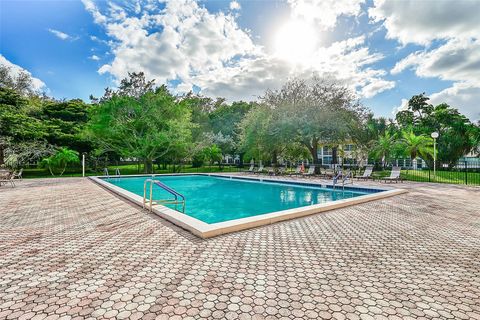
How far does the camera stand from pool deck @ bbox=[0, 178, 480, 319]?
7.37ft

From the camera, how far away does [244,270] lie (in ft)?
9.91

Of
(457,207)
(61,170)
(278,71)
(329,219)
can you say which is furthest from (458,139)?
(61,170)

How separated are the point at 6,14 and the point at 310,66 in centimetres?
2068

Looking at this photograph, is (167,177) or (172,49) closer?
(172,49)

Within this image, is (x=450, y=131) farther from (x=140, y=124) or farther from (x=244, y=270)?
(x=244, y=270)

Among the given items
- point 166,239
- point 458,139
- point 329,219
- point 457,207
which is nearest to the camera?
point 166,239

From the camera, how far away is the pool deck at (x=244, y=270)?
225cm

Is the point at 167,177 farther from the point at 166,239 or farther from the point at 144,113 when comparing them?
the point at 166,239

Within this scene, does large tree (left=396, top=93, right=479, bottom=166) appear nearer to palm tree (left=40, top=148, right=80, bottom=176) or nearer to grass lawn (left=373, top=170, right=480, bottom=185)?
grass lawn (left=373, top=170, right=480, bottom=185)

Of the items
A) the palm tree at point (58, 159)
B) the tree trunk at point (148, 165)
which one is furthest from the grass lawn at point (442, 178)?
the palm tree at point (58, 159)

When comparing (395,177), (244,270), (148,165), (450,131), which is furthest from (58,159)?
(450,131)

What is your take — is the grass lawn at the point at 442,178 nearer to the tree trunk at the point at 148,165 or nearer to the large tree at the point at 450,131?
the large tree at the point at 450,131

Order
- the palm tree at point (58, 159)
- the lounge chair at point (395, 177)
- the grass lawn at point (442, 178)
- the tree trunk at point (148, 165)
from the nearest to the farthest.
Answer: the lounge chair at point (395, 177)
the grass lawn at point (442, 178)
the palm tree at point (58, 159)
the tree trunk at point (148, 165)

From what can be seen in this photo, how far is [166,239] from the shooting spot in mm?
4273
